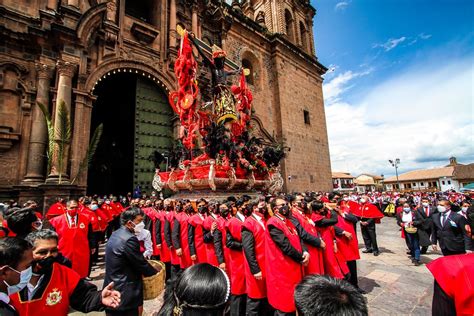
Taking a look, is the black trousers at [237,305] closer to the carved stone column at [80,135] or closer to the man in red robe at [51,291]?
the man in red robe at [51,291]

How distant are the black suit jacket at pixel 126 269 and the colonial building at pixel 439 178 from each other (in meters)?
48.5

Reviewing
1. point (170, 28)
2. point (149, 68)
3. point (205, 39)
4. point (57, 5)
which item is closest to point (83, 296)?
point (149, 68)

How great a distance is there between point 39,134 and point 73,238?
6.86m

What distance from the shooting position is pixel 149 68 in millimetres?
12078

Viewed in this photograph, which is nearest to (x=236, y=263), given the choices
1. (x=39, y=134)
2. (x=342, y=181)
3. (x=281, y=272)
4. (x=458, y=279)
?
(x=281, y=272)

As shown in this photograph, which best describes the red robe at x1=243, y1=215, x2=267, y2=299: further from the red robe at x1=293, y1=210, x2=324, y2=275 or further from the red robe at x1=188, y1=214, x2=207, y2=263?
the red robe at x1=188, y1=214, x2=207, y2=263

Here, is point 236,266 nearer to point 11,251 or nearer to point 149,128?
point 11,251

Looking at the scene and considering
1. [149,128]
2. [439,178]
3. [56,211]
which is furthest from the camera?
[439,178]

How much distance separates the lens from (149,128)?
12.3 metres

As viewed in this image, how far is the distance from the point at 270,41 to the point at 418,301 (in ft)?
68.9

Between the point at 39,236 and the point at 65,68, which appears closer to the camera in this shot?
the point at 39,236

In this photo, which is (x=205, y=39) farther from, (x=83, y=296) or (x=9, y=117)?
(x=83, y=296)

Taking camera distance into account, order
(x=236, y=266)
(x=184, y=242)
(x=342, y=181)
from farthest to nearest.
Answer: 1. (x=342, y=181)
2. (x=184, y=242)
3. (x=236, y=266)

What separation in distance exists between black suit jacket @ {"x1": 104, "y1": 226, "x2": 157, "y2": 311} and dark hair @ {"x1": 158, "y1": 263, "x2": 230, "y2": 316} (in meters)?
1.35
